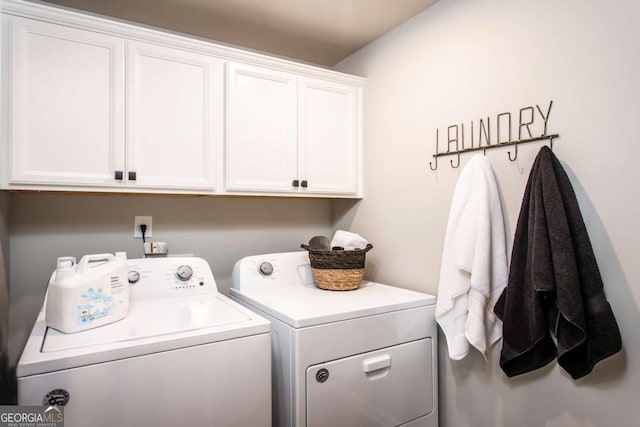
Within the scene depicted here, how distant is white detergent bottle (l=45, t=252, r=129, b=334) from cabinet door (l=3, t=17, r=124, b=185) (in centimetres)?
42

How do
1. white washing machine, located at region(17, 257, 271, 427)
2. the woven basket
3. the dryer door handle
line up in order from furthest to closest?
the woven basket → the dryer door handle → white washing machine, located at region(17, 257, 271, 427)

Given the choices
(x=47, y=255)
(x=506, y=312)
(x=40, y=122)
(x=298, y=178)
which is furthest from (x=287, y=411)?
(x=40, y=122)

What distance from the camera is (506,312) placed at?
4.52 feet

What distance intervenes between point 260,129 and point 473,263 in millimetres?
1217

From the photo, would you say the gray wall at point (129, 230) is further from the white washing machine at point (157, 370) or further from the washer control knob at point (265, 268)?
the white washing machine at point (157, 370)

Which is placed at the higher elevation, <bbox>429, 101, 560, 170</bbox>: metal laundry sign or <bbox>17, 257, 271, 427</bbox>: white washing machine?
<bbox>429, 101, 560, 170</bbox>: metal laundry sign

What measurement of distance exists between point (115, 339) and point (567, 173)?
5.35ft

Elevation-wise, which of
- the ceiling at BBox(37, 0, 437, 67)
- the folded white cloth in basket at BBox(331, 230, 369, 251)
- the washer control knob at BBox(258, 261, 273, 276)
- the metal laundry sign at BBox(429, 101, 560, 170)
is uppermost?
the ceiling at BBox(37, 0, 437, 67)

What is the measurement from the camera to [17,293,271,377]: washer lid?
3.45ft

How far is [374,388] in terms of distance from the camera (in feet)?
5.13

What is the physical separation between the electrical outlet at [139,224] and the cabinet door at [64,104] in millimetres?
Result: 408

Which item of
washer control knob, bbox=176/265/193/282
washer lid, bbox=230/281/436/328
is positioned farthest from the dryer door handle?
washer control knob, bbox=176/265/193/282

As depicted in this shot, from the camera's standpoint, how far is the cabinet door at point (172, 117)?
165cm

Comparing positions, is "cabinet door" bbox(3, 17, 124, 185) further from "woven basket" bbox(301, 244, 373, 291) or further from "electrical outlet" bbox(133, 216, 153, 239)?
"woven basket" bbox(301, 244, 373, 291)
